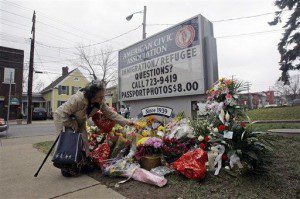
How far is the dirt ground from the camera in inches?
111

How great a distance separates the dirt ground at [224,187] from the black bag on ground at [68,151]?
54cm

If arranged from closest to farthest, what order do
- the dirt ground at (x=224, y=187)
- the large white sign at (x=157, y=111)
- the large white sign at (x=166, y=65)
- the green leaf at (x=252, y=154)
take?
the dirt ground at (x=224, y=187)
the green leaf at (x=252, y=154)
the large white sign at (x=166, y=65)
the large white sign at (x=157, y=111)

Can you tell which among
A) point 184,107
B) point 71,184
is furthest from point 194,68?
point 71,184

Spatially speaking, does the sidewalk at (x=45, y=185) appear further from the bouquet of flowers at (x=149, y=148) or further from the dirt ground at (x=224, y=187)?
the bouquet of flowers at (x=149, y=148)

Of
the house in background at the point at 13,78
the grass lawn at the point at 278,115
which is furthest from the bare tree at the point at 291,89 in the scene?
the house in background at the point at 13,78

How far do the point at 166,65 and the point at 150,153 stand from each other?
2.03 metres

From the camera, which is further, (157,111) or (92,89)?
(157,111)

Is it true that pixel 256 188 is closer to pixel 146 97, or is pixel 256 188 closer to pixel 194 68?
pixel 194 68

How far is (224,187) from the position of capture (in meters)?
3.00

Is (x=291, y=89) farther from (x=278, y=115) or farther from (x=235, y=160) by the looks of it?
(x=235, y=160)

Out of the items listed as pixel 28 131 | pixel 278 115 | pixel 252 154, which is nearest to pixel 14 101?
pixel 28 131

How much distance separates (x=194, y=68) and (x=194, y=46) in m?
0.43

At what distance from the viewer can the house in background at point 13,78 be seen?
83.5 ft

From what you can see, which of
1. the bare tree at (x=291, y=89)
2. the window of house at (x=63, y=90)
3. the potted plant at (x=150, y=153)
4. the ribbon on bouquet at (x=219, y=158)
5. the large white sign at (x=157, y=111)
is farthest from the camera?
the bare tree at (x=291, y=89)
